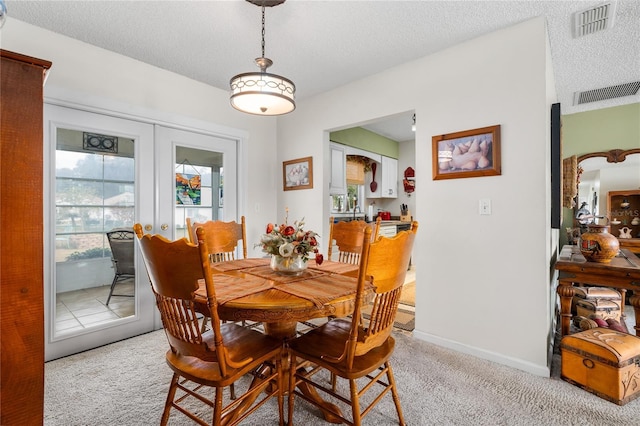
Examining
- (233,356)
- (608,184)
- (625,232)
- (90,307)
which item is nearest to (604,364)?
(233,356)

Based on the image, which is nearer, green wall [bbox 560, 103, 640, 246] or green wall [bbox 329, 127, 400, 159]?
green wall [bbox 560, 103, 640, 246]

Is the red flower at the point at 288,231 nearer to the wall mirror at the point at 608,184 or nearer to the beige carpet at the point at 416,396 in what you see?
the beige carpet at the point at 416,396

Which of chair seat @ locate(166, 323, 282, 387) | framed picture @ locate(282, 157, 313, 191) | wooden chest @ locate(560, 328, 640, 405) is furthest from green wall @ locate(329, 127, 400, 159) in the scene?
wooden chest @ locate(560, 328, 640, 405)

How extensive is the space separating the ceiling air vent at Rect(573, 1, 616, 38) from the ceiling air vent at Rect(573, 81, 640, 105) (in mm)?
1361

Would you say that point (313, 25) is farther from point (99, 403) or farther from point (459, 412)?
point (99, 403)

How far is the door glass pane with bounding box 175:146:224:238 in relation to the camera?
10.2 ft

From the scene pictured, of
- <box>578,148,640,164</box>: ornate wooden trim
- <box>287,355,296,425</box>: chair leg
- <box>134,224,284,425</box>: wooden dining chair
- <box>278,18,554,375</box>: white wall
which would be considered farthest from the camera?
<box>578,148,640,164</box>: ornate wooden trim

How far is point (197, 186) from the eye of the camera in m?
3.24

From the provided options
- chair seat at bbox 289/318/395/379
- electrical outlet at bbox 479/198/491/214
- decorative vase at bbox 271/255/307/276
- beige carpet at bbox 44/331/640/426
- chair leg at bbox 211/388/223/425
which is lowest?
beige carpet at bbox 44/331/640/426

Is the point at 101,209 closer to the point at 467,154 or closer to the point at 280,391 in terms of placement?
the point at 280,391

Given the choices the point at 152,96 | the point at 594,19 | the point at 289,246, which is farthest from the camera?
the point at 152,96

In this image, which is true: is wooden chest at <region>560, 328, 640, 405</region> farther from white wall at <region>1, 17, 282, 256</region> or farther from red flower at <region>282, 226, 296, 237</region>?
white wall at <region>1, 17, 282, 256</region>

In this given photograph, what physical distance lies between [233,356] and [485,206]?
203 centimetres

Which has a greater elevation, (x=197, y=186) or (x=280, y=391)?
(x=197, y=186)
